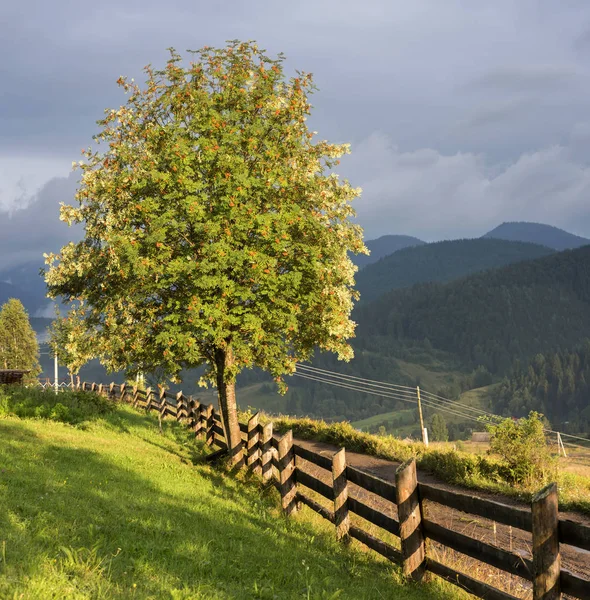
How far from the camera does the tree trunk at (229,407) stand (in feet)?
57.3

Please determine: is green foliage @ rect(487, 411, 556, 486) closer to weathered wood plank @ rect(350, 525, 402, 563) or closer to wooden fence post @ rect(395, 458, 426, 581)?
weathered wood plank @ rect(350, 525, 402, 563)

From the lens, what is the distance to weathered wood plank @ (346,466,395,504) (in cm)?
854

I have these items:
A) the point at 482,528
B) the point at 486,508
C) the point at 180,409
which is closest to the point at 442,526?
the point at 486,508

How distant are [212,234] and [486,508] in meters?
10.8

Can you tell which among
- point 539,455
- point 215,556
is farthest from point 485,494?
point 215,556

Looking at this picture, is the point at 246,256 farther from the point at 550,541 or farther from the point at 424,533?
the point at 550,541

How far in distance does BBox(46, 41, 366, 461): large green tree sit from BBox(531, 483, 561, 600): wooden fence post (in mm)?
10264

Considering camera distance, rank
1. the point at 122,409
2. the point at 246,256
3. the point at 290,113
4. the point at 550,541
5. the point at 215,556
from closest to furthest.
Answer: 1. the point at 550,541
2. the point at 215,556
3. the point at 246,256
4. the point at 290,113
5. the point at 122,409

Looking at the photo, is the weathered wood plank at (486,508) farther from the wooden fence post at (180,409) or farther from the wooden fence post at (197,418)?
the wooden fence post at (180,409)

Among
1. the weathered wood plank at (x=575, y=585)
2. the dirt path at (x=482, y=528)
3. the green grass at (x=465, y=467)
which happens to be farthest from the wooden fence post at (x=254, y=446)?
the weathered wood plank at (x=575, y=585)

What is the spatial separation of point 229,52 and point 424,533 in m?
15.8

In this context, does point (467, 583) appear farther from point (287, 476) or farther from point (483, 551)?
point (287, 476)

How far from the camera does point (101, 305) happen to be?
58.3ft

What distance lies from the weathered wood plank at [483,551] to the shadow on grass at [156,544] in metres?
0.75
